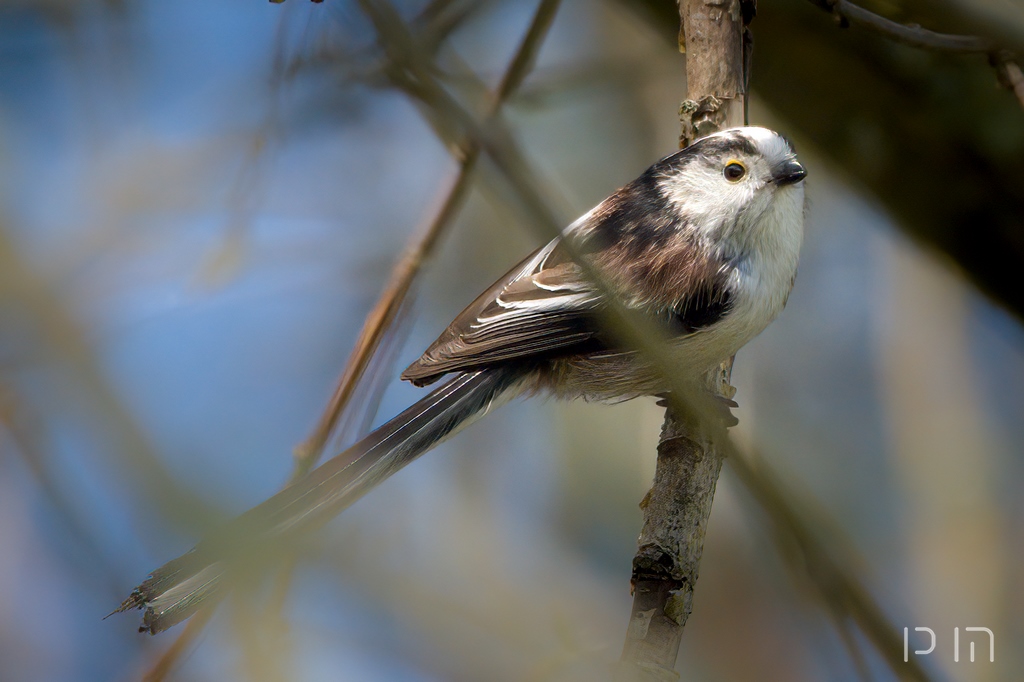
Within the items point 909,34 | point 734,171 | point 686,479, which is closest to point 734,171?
point 734,171

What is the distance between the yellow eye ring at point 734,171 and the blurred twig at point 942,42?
0.42 m

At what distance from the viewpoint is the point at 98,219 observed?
7.37 ft

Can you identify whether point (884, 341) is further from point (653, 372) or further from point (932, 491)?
point (653, 372)

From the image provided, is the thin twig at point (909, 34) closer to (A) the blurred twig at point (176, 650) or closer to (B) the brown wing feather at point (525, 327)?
(B) the brown wing feather at point (525, 327)

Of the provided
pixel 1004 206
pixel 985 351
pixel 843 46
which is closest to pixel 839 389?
pixel 985 351

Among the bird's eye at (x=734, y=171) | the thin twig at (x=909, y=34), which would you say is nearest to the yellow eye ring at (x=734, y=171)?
the bird's eye at (x=734, y=171)

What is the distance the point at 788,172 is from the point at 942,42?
1.54 feet

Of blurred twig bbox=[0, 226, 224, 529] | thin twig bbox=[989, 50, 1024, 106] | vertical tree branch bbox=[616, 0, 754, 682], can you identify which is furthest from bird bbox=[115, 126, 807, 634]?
blurred twig bbox=[0, 226, 224, 529]

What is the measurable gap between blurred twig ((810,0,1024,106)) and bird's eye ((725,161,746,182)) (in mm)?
424

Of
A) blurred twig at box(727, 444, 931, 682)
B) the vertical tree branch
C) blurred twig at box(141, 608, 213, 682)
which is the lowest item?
blurred twig at box(141, 608, 213, 682)

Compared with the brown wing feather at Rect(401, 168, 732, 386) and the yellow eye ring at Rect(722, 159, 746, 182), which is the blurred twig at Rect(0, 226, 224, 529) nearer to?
the brown wing feather at Rect(401, 168, 732, 386)

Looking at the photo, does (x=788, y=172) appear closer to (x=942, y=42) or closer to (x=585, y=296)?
(x=942, y=42)

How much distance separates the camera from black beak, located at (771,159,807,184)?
2186 millimetres

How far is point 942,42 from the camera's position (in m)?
1.82
